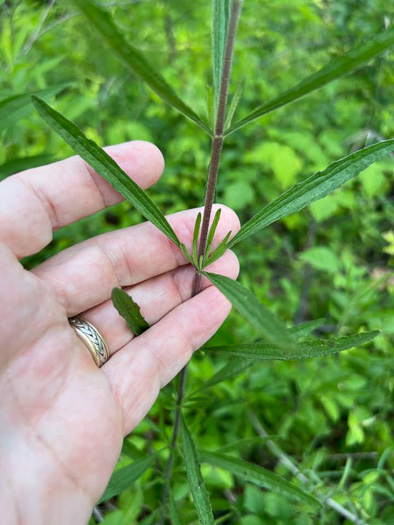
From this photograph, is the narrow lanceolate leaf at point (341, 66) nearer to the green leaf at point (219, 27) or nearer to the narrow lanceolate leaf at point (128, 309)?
the green leaf at point (219, 27)

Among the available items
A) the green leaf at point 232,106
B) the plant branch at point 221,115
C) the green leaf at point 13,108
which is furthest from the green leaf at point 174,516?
the green leaf at point 13,108

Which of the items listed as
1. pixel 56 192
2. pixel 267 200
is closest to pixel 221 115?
pixel 56 192

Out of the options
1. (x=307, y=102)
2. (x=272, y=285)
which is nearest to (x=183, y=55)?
(x=307, y=102)

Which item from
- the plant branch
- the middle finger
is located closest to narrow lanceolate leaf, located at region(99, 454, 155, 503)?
the middle finger

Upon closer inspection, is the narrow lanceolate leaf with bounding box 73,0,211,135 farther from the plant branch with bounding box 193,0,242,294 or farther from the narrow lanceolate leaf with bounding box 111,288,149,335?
the narrow lanceolate leaf with bounding box 111,288,149,335

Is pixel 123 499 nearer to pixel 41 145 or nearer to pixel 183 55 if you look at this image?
pixel 41 145

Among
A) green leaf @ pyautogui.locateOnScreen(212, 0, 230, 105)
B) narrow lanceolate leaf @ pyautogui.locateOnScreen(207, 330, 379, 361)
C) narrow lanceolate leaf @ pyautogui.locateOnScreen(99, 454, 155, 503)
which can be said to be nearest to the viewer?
green leaf @ pyautogui.locateOnScreen(212, 0, 230, 105)
